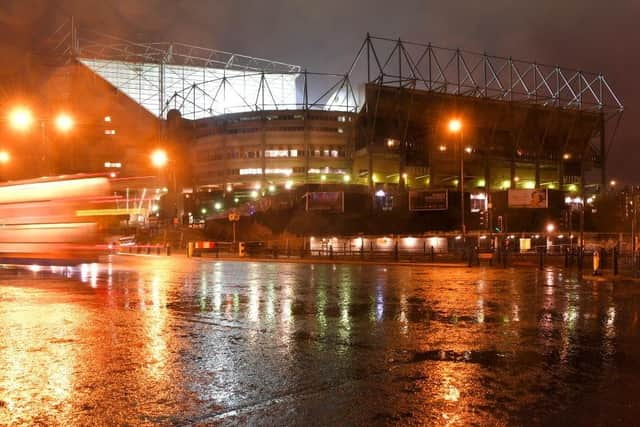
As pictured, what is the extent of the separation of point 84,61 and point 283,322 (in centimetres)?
11293

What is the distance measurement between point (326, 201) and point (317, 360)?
52.3m

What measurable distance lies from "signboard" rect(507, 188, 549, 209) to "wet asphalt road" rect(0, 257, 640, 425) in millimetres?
46663

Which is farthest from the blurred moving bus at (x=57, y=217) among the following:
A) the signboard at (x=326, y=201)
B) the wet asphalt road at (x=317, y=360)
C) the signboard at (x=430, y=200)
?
the signboard at (x=430, y=200)

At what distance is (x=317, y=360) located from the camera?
7.46 metres

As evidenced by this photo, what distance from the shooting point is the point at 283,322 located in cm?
1066

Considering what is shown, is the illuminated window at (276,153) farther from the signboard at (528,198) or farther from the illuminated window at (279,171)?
the signboard at (528,198)

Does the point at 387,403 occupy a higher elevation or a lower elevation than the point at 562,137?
lower

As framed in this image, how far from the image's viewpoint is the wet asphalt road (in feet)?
17.4

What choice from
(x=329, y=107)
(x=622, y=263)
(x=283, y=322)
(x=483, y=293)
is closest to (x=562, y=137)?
(x=329, y=107)

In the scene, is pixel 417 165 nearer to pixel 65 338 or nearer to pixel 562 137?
pixel 562 137

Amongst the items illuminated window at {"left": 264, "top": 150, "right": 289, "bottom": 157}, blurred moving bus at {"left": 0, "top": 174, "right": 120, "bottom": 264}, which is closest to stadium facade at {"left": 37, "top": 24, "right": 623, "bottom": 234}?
illuminated window at {"left": 264, "top": 150, "right": 289, "bottom": 157}

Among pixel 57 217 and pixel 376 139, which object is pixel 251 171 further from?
pixel 57 217

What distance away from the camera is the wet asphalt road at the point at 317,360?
531 centimetres

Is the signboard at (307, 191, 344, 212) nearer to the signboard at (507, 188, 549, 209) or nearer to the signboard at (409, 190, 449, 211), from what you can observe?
the signboard at (409, 190, 449, 211)
